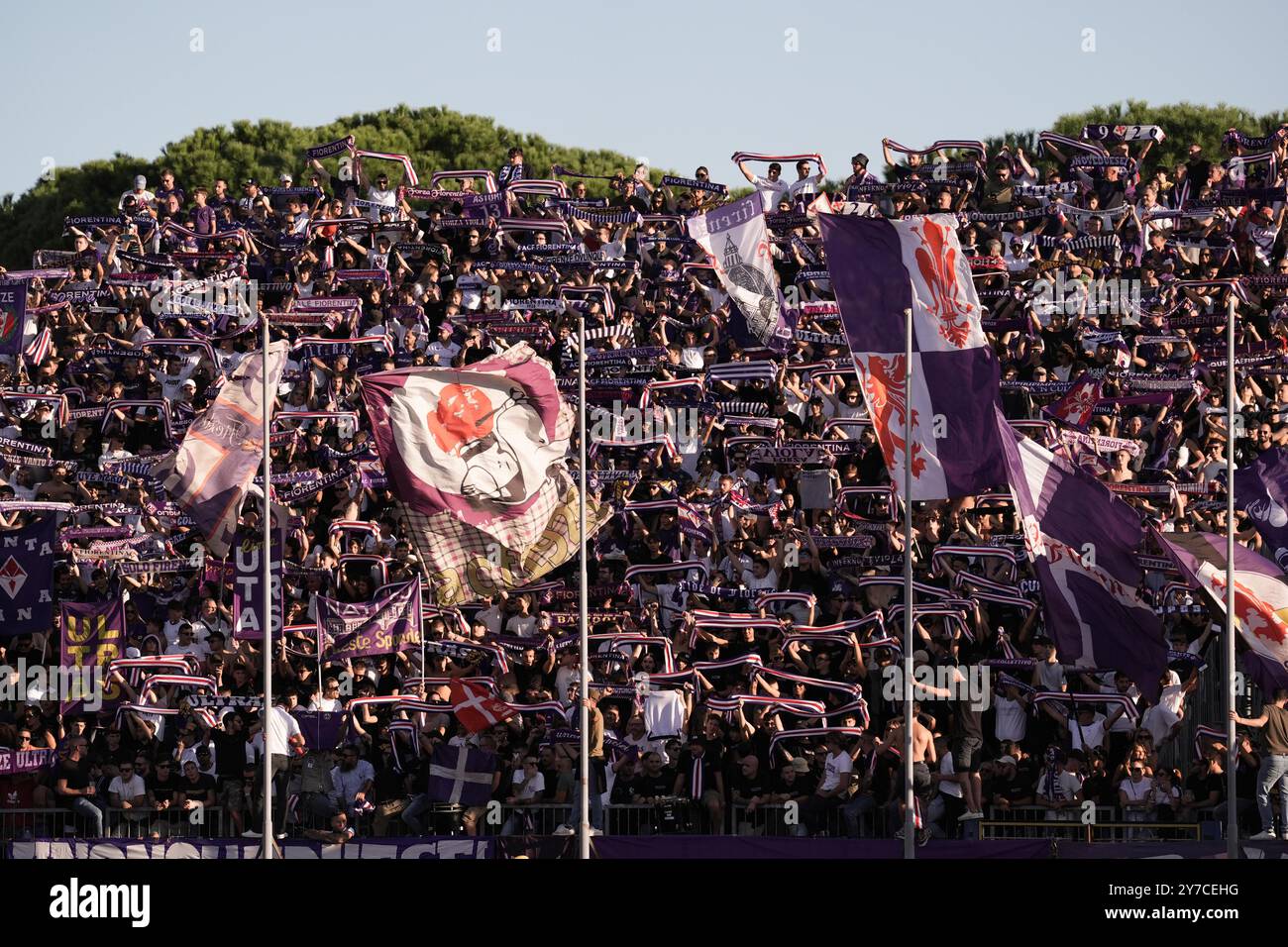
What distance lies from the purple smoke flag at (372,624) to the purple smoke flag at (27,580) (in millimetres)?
3851

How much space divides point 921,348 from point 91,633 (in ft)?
35.8

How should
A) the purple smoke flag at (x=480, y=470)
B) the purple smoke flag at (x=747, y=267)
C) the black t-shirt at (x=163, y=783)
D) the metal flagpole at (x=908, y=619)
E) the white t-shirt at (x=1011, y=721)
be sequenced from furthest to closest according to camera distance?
the purple smoke flag at (x=747, y=267), the purple smoke flag at (x=480, y=470), the black t-shirt at (x=163, y=783), the white t-shirt at (x=1011, y=721), the metal flagpole at (x=908, y=619)

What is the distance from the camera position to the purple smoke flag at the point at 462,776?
23.8 m

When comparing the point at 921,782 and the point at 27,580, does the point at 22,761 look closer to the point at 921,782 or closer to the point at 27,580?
the point at 27,580

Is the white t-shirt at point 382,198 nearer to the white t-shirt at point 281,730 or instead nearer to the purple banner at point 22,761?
the white t-shirt at point 281,730

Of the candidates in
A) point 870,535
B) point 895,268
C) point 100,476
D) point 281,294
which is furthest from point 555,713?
point 281,294

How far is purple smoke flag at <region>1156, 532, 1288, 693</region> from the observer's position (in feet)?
76.5

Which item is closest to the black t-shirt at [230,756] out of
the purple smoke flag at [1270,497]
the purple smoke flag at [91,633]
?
the purple smoke flag at [91,633]

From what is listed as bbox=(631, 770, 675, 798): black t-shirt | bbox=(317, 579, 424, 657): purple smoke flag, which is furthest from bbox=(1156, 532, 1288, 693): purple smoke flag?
bbox=(317, 579, 424, 657): purple smoke flag

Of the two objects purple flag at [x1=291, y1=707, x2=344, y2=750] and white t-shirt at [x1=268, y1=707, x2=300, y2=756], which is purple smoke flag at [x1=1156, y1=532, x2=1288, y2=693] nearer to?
purple flag at [x1=291, y1=707, x2=344, y2=750]

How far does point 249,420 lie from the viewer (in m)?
26.9

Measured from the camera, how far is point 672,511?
27844 mm

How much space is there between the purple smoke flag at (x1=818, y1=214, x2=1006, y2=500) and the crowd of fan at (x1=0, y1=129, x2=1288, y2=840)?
120 cm
